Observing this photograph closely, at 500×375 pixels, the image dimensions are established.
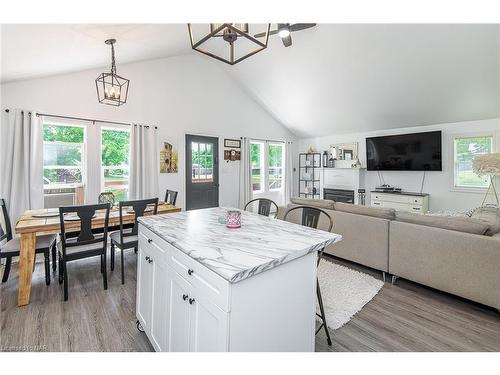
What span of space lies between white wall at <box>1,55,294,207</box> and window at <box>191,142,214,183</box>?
28 cm

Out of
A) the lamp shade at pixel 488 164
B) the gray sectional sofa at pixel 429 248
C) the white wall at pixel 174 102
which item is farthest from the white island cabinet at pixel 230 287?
the lamp shade at pixel 488 164

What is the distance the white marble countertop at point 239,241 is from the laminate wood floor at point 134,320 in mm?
936

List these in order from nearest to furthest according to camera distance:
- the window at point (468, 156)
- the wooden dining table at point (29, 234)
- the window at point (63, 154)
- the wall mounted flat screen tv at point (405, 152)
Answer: the wooden dining table at point (29, 234)
the window at point (63, 154)
the window at point (468, 156)
the wall mounted flat screen tv at point (405, 152)

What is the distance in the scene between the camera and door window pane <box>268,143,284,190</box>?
7.27 m

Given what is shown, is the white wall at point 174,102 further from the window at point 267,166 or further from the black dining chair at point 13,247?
the black dining chair at point 13,247

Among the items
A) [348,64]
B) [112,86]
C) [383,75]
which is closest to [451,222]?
[383,75]

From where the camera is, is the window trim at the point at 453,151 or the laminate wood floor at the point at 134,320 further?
the window trim at the point at 453,151

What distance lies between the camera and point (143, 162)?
15.0 feet

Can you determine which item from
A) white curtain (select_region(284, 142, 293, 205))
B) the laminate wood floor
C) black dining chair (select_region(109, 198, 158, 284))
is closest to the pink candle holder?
the laminate wood floor

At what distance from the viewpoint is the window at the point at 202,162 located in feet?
18.2

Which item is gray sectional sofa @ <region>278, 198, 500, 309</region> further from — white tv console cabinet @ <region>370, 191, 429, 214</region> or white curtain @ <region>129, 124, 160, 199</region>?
white curtain @ <region>129, 124, 160, 199</region>

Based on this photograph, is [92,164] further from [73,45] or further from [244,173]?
[244,173]

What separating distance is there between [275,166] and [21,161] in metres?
5.67
